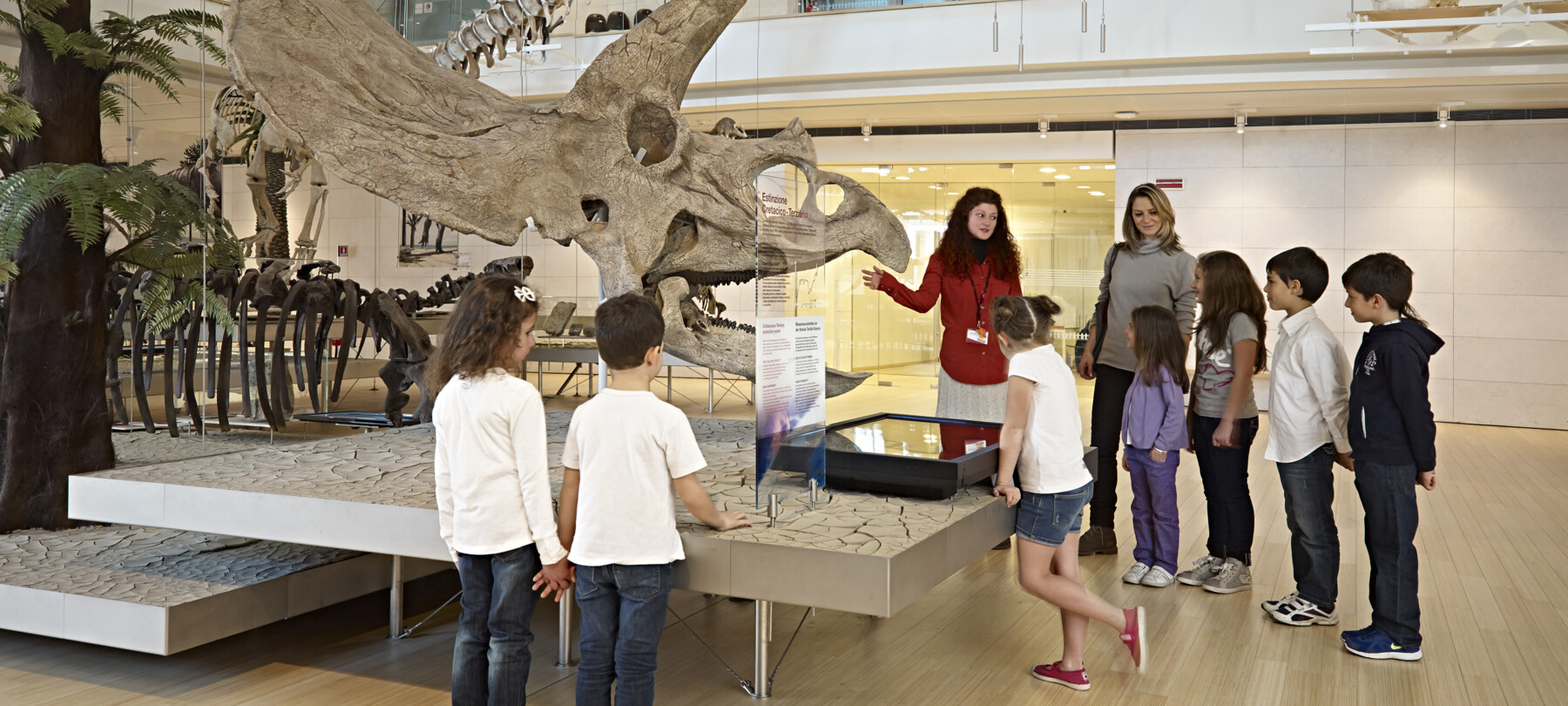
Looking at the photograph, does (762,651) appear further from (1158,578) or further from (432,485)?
(1158,578)

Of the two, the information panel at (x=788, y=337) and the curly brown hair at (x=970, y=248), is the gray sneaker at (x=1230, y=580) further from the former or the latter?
the information panel at (x=788, y=337)

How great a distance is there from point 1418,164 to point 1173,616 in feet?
27.2

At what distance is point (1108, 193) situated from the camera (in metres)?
12.0

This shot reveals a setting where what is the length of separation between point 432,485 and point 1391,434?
3.16 m

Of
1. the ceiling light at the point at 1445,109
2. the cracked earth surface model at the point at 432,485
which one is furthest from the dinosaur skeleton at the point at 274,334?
the ceiling light at the point at 1445,109

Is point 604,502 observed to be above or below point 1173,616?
above

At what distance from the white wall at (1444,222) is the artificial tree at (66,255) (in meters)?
9.47

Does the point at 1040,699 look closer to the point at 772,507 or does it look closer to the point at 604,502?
the point at 772,507

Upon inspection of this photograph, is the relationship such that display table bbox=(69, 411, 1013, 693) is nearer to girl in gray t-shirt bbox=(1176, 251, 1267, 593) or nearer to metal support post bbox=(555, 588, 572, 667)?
metal support post bbox=(555, 588, 572, 667)

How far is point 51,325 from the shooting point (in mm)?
4316

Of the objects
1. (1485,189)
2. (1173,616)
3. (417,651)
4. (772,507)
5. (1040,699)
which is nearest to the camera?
(772,507)

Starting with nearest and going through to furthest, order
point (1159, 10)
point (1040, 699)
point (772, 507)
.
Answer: point (772, 507)
point (1040, 699)
point (1159, 10)

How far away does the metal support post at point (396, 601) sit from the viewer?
3.84m

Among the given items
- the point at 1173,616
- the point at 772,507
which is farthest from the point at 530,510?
the point at 1173,616
